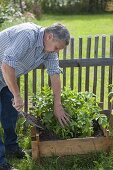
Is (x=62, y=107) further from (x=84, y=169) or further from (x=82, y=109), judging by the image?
(x=84, y=169)

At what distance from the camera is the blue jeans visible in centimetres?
490

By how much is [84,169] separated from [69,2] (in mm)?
12714

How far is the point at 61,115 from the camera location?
471cm

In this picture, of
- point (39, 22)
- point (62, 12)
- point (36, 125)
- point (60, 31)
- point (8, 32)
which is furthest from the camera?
point (62, 12)

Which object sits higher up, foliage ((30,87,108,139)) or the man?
the man

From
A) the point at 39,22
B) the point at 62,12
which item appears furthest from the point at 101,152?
the point at 62,12

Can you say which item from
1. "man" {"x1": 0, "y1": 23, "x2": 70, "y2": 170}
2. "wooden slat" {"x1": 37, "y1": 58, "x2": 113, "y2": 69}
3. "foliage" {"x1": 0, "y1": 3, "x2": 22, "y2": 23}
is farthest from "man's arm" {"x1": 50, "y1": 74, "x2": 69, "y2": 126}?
"foliage" {"x1": 0, "y1": 3, "x2": 22, "y2": 23}

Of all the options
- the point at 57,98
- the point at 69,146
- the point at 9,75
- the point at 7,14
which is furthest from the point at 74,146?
the point at 7,14

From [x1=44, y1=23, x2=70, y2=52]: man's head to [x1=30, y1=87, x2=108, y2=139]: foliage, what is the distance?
2.65ft

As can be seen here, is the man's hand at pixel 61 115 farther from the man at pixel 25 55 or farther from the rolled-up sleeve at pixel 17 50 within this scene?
the rolled-up sleeve at pixel 17 50

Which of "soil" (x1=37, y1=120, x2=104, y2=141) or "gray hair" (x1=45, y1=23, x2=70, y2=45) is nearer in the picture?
"gray hair" (x1=45, y1=23, x2=70, y2=45)

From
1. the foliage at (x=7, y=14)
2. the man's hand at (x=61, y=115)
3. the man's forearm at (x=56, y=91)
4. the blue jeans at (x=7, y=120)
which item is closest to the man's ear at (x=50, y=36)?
the man's forearm at (x=56, y=91)

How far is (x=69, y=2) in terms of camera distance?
16.9 meters

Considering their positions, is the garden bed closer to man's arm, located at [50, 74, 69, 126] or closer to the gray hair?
man's arm, located at [50, 74, 69, 126]
